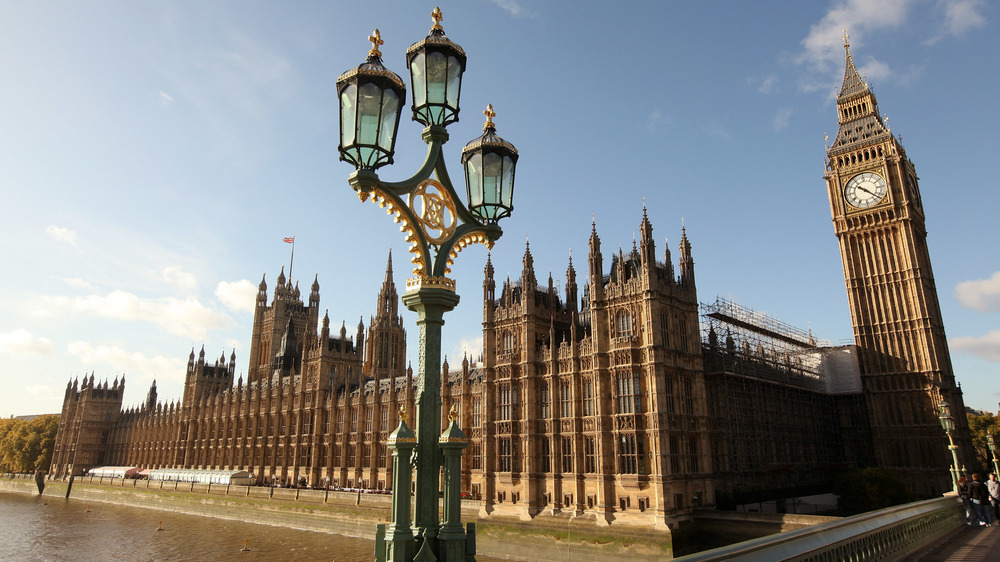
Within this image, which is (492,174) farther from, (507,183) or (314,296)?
(314,296)

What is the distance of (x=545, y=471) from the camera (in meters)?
43.9

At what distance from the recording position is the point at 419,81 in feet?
29.5

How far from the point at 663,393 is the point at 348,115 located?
3448 centimetres

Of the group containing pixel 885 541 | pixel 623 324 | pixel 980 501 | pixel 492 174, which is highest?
pixel 623 324

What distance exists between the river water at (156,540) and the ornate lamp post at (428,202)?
3824 centimetres

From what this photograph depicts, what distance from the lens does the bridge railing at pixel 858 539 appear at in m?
7.16

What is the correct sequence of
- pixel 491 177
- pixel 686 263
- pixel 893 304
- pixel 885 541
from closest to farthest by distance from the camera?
pixel 491 177 < pixel 885 541 < pixel 686 263 < pixel 893 304

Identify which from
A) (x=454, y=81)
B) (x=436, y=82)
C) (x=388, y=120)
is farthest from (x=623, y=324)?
(x=388, y=120)

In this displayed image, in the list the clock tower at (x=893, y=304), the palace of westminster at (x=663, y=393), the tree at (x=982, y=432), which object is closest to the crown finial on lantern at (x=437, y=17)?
the palace of westminster at (x=663, y=393)

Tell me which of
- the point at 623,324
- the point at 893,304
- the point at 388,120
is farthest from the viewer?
the point at 893,304

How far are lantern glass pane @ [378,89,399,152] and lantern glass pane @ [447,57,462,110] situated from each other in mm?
930

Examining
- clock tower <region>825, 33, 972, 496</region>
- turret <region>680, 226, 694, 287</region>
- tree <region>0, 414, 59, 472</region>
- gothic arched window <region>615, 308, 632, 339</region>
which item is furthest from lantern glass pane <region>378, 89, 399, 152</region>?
tree <region>0, 414, 59, 472</region>

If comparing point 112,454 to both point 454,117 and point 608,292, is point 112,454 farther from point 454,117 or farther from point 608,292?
point 454,117

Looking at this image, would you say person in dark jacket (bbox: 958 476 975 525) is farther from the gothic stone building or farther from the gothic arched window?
the gothic arched window
